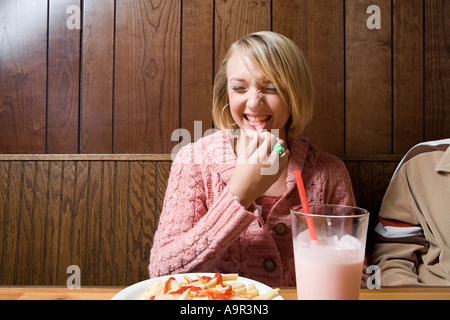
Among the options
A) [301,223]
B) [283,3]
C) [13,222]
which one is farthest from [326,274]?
[13,222]

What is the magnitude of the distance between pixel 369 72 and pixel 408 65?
194 millimetres

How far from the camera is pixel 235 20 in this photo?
1.64 meters

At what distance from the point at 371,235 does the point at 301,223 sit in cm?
99

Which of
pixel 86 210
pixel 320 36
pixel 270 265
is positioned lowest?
pixel 270 265

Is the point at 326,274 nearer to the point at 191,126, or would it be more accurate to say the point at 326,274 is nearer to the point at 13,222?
the point at 191,126

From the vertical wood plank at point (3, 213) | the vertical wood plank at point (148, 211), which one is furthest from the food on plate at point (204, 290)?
the vertical wood plank at point (3, 213)

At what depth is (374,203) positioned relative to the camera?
1.56 m

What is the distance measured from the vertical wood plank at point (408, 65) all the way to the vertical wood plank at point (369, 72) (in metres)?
0.04

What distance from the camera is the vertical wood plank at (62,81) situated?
166 cm

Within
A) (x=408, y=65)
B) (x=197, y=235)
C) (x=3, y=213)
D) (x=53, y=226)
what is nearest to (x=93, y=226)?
(x=53, y=226)

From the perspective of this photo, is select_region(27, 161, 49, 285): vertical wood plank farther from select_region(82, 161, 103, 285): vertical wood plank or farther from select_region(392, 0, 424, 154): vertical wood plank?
select_region(392, 0, 424, 154): vertical wood plank

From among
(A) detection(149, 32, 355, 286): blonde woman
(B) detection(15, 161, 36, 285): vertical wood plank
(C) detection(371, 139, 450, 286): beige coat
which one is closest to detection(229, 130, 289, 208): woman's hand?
A: (A) detection(149, 32, 355, 286): blonde woman

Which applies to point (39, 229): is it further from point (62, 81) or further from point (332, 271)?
point (332, 271)

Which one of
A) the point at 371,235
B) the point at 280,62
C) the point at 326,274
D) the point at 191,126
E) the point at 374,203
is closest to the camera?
the point at 326,274
